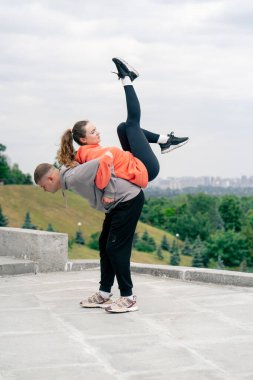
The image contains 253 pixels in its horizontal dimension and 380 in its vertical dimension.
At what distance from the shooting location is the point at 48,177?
5.56 metres

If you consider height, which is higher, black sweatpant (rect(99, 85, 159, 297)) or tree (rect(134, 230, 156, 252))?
black sweatpant (rect(99, 85, 159, 297))

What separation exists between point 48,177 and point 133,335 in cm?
154

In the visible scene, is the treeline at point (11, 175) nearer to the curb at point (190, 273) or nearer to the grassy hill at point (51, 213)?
the grassy hill at point (51, 213)

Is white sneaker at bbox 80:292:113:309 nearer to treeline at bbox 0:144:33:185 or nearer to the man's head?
the man's head

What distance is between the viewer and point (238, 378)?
374cm

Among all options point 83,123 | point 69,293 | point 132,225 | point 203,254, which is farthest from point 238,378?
point 203,254

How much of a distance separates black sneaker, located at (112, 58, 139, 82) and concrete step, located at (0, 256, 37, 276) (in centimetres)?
355

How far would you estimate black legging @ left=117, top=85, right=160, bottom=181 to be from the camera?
558 centimetres

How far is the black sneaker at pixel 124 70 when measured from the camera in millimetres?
5594

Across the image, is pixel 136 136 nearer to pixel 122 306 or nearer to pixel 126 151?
pixel 126 151

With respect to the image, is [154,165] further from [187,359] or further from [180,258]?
[180,258]

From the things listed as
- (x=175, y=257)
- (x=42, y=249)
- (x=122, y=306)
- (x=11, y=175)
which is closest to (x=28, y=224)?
(x=175, y=257)

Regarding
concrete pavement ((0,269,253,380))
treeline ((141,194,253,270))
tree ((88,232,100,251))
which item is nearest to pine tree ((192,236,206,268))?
treeline ((141,194,253,270))

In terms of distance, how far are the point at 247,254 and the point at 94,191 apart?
117 metres
